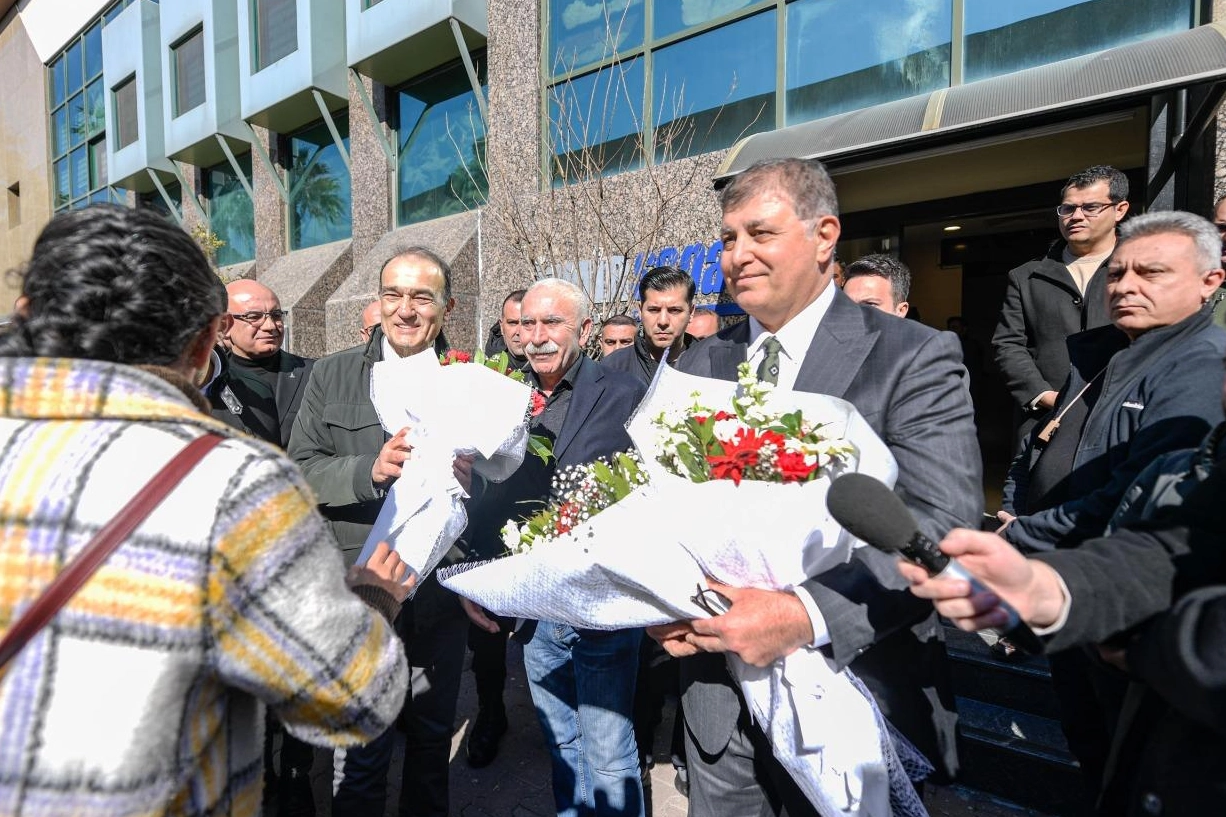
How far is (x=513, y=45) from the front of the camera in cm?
905

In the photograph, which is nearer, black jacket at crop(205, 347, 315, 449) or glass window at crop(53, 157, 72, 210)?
Answer: black jacket at crop(205, 347, 315, 449)

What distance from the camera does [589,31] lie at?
8234 millimetres

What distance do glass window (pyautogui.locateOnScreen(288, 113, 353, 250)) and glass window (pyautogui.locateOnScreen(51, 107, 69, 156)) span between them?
13.0 metres

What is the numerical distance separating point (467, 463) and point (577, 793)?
54.8 inches

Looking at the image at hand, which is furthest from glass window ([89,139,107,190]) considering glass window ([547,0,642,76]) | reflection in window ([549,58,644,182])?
reflection in window ([549,58,644,182])

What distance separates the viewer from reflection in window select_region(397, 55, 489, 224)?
10219 millimetres

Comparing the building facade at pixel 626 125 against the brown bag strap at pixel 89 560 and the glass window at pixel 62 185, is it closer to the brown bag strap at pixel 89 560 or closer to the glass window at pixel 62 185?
the brown bag strap at pixel 89 560

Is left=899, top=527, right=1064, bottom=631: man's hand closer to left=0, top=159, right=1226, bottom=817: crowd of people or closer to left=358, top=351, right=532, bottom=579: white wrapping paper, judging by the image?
left=0, top=159, right=1226, bottom=817: crowd of people

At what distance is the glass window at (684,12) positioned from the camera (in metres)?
7.22

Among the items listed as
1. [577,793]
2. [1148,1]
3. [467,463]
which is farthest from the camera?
[1148,1]

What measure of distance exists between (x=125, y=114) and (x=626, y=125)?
17.2m

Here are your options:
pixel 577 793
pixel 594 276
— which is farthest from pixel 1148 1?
pixel 577 793

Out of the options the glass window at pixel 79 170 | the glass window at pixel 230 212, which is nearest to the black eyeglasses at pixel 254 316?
the glass window at pixel 230 212

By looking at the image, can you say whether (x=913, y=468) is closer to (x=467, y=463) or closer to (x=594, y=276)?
(x=467, y=463)
